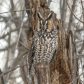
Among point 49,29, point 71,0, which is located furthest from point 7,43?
point 71,0

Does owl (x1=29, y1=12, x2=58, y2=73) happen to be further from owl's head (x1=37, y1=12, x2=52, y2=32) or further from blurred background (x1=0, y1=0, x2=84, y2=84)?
blurred background (x1=0, y1=0, x2=84, y2=84)

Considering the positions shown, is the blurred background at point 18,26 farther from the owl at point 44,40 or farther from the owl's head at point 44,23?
the owl's head at point 44,23

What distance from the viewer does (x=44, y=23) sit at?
6.11 feet

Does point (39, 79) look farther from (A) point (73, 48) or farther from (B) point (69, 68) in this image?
(A) point (73, 48)

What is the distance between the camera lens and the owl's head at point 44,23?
184 centimetres

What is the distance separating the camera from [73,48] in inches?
89.7

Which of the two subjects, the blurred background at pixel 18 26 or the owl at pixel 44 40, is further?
the blurred background at pixel 18 26

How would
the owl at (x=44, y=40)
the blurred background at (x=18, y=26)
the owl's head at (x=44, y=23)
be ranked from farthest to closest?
1. the blurred background at (x=18, y=26)
2. the owl at (x=44, y=40)
3. the owl's head at (x=44, y=23)

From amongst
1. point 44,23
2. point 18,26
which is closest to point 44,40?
point 44,23

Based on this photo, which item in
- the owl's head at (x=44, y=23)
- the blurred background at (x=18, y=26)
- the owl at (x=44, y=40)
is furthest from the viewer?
the blurred background at (x=18, y=26)

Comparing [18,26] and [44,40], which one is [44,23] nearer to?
[44,40]

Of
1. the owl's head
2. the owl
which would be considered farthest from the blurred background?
the owl's head

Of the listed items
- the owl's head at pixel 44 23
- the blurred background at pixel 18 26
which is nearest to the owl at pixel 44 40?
the owl's head at pixel 44 23

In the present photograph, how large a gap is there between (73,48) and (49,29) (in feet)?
1.67
